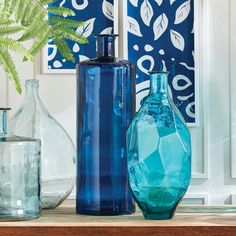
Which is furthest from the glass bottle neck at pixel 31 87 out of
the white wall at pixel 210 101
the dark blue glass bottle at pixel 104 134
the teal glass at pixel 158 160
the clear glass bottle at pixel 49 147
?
the white wall at pixel 210 101

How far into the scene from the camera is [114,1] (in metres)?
1.91

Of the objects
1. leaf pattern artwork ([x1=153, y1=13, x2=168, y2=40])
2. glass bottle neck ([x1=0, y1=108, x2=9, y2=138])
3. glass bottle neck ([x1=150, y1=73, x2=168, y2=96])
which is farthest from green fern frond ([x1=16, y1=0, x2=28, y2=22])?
leaf pattern artwork ([x1=153, y1=13, x2=168, y2=40])

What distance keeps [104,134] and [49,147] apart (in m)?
0.18

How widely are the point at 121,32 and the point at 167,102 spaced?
1.99 ft

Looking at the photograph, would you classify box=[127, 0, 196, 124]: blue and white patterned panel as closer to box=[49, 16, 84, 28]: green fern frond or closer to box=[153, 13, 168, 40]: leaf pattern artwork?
box=[153, 13, 168, 40]: leaf pattern artwork

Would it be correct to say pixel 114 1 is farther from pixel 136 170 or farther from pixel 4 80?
pixel 136 170

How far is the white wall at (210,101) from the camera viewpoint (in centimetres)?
192

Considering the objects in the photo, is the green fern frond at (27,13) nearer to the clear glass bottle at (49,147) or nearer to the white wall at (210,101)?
the clear glass bottle at (49,147)

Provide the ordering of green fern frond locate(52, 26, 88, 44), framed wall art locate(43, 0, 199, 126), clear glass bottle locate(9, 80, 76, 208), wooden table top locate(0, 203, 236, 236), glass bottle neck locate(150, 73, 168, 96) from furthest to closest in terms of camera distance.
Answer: framed wall art locate(43, 0, 199, 126) < green fern frond locate(52, 26, 88, 44) < clear glass bottle locate(9, 80, 76, 208) < glass bottle neck locate(150, 73, 168, 96) < wooden table top locate(0, 203, 236, 236)

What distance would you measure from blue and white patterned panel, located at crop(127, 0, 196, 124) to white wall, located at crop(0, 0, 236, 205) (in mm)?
32

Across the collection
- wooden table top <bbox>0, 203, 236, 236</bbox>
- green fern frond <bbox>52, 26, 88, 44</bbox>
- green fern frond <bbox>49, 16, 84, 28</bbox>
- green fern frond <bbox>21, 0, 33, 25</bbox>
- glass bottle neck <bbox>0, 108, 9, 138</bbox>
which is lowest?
wooden table top <bbox>0, 203, 236, 236</bbox>

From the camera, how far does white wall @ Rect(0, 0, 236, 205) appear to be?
1.92 m

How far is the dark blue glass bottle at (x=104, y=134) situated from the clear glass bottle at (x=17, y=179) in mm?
109

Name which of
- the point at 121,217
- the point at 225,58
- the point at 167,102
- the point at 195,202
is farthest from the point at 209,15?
the point at 121,217
